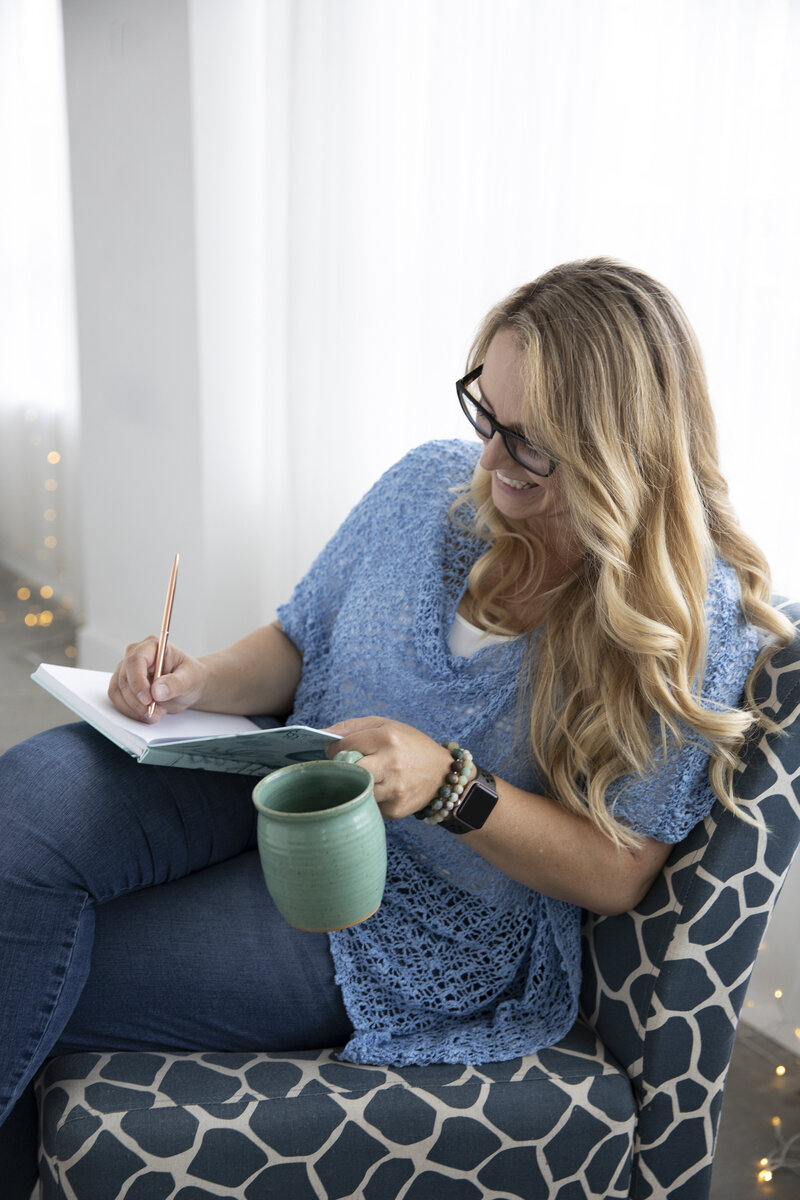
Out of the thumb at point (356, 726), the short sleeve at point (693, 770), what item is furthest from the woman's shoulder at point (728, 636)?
the thumb at point (356, 726)

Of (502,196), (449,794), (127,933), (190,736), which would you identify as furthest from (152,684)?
(502,196)

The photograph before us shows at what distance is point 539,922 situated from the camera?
1.18m

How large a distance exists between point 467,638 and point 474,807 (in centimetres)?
26

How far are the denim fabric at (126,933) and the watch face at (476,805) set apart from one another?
246 mm

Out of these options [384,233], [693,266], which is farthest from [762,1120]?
[384,233]

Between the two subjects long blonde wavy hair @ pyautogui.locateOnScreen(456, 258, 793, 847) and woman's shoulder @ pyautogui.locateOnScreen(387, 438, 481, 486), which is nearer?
long blonde wavy hair @ pyautogui.locateOnScreen(456, 258, 793, 847)

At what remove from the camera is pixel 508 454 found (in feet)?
3.71

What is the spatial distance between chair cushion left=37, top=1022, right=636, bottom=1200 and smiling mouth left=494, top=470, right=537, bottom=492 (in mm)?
594

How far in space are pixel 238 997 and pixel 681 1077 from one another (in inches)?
17.7

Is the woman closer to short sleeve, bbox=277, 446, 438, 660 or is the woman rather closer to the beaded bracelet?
the beaded bracelet

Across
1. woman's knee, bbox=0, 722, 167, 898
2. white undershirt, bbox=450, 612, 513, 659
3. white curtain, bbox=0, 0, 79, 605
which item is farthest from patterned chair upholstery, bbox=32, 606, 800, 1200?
white curtain, bbox=0, 0, 79, 605

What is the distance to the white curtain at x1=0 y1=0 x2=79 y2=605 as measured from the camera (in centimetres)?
335

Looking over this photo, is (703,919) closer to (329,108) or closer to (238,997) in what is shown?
(238,997)

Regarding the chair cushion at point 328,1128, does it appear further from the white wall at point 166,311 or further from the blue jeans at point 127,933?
the white wall at point 166,311
